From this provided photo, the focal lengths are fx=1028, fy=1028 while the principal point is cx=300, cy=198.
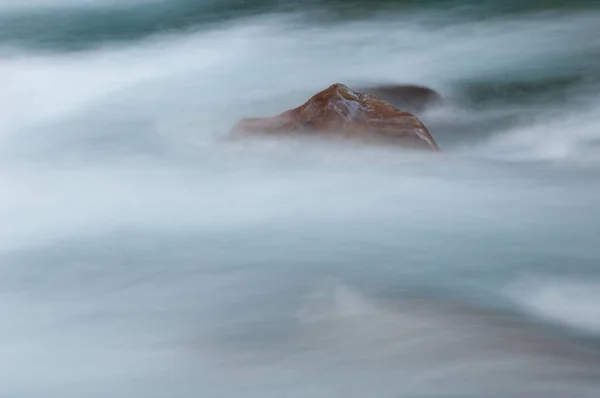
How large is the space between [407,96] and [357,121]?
159 cm

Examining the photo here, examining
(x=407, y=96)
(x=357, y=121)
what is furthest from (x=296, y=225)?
(x=407, y=96)

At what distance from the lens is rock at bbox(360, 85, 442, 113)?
7184 millimetres

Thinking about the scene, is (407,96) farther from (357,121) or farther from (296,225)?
(296,225)

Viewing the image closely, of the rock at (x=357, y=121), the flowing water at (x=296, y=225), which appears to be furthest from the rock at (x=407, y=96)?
the rock at (x=357, y=121)

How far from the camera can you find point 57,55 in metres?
9.23

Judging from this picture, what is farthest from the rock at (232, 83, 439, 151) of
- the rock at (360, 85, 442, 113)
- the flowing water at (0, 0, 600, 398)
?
the rock at (360, 85, 442, 113)

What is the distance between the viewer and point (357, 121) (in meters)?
5.78

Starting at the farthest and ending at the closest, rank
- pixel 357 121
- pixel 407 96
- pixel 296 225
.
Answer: pixel 407 96 < pixel 357 121 < pixel 296 225

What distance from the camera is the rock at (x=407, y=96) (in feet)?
23.6

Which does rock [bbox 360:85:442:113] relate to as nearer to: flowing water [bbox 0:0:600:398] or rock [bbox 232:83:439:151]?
flowing water [bbox 0:0:600:398]

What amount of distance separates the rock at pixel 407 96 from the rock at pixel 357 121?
4.19 feet

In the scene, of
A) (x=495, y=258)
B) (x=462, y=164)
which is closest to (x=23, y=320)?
(x=495, y=258)

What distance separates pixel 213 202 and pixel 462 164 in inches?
58.4

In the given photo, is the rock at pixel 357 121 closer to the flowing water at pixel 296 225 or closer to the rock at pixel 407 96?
the flowing water at pixel 296 225
